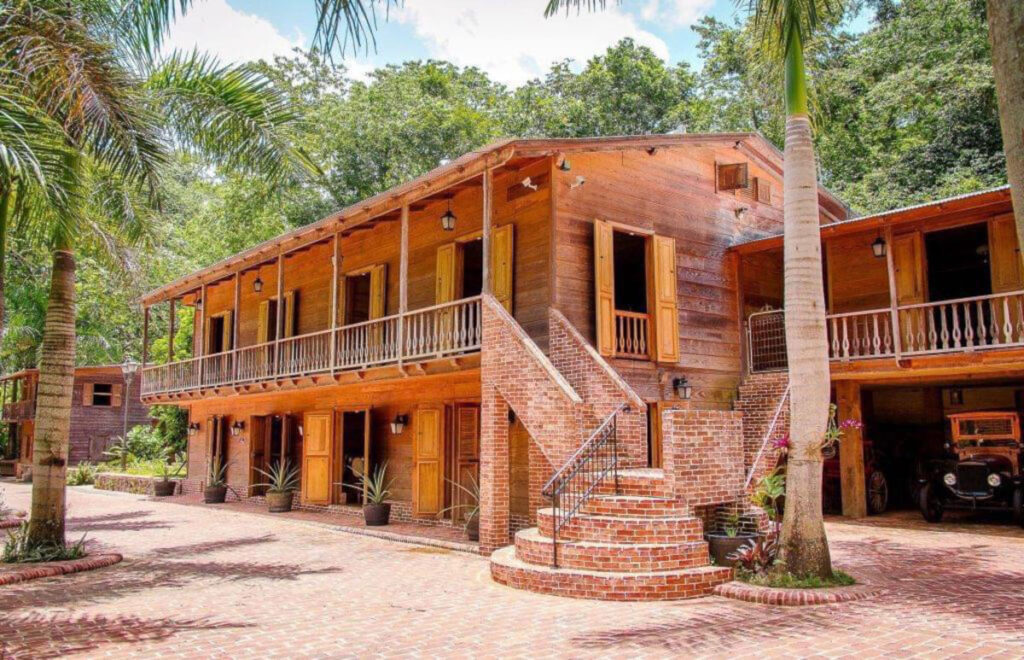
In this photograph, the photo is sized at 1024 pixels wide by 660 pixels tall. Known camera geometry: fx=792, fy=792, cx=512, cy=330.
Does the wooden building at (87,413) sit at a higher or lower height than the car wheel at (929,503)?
higher

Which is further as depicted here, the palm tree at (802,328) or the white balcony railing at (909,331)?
the white balcony railing at (909,331)

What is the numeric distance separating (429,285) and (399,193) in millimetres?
2562

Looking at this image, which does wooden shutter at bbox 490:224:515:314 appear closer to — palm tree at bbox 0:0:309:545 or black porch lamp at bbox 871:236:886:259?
palm tree at bbox 0:0:309:545

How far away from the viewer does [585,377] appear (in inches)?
437

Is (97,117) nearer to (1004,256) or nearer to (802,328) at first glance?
(802,328)

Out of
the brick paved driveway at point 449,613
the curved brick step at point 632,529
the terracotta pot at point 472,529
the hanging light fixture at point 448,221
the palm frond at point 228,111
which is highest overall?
the palm frond at point 228,111

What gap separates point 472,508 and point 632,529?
594cm

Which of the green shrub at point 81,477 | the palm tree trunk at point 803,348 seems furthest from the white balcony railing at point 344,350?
the green shrub at point 81,477

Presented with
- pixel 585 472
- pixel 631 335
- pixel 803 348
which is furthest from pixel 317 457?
pixel 803 348

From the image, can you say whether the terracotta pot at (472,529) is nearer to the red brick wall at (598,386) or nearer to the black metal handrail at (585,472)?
the red brick wall at (598,386)

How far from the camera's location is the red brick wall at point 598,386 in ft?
32.4

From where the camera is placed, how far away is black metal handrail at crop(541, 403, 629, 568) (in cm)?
892

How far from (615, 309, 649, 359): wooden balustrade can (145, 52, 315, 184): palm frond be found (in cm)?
537

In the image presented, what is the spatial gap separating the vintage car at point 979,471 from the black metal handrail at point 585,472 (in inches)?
251
